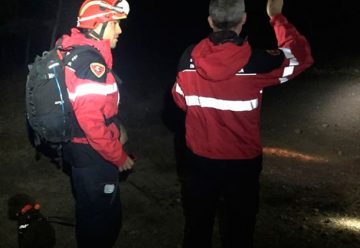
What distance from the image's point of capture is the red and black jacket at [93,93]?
3.28m

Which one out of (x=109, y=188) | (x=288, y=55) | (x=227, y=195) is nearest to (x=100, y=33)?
(x=109, y=188)

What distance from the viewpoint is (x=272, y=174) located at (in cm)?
609

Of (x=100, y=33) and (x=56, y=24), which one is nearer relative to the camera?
(x=100, y=33)

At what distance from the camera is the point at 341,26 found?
583 inches

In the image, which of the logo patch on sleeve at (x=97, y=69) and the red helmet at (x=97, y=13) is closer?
the logo patch on sleeve at (x=97, y=69)

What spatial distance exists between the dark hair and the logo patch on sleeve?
0.92 m

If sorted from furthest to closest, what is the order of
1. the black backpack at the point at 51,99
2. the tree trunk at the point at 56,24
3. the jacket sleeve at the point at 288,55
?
1. the tree trunk at the point at 56,24
2. the black backpack at the point at 51,99
3. the jacket sleeve at the point at 288,55

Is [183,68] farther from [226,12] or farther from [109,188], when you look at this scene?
[109,188]

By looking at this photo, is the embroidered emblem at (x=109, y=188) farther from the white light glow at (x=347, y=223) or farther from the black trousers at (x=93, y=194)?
the white light glow at (x=347, y=223)

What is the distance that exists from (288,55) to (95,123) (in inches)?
61.2

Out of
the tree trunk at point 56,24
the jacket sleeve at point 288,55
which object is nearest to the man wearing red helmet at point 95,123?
the jacket sleeve at point 288,55

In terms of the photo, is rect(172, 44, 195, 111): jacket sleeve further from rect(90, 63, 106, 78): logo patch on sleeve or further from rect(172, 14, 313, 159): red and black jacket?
rect(90, 63, 106, 78): logo patch on sleeve

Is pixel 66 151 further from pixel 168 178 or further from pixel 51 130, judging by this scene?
pixel 168 178

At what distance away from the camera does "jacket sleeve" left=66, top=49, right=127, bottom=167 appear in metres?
3.27
